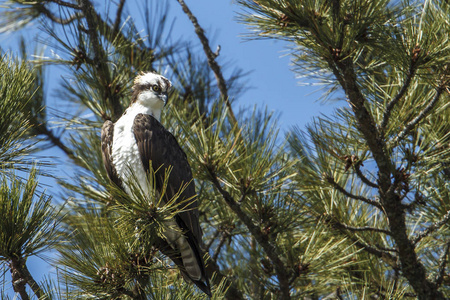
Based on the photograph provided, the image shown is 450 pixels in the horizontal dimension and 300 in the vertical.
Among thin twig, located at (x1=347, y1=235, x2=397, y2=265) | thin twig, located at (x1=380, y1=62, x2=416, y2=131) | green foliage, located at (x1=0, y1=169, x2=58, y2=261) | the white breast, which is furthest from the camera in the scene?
thin twig, located at (x1=347, y1=235, x2=397, y2=265)

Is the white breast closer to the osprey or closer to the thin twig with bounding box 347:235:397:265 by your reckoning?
the osprey

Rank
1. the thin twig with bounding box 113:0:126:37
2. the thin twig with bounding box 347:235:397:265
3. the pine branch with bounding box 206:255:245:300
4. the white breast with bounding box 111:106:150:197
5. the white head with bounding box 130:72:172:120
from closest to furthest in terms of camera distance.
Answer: the white breast with bounding box 111:106:150:197 < the thin twig with bounding box 347:235:397:265 < the white head with bounding box 130:72:172:120 < the pine branch with bounding box 206:255:245:300 < the thin twig with bounding box 113:0:126:37

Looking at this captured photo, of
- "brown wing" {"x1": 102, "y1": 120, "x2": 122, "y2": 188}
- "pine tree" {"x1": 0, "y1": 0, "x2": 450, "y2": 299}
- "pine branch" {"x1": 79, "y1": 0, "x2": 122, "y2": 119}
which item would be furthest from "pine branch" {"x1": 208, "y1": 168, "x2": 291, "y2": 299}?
"pine branch" {"x1": 79, "y1": 0, "x2": 122, "y2": 119}

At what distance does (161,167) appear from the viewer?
10.6 ft

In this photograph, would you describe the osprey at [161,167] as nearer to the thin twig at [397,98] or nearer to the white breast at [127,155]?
the white breast at [127,155]

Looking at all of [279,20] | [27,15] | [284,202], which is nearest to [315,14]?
[279,20]

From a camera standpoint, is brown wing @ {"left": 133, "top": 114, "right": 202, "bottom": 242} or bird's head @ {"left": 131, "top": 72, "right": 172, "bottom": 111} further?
bird's head @ {"left": 131, "top": 72, "right": 172, "bottom": 111}

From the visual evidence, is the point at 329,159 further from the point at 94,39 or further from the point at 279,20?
the point at 94,39

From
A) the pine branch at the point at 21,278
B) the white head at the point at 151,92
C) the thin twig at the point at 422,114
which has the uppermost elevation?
the white head at the point at 151,92

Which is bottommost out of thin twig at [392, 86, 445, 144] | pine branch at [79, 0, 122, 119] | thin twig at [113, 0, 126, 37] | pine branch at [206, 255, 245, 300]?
pine branch at [206, 255, 245, 300]

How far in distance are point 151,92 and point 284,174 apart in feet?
3.15

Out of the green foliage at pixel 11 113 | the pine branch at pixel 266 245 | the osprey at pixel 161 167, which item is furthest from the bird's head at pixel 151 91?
the green foliage at pixel 11 113

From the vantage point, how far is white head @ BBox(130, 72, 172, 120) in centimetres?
357

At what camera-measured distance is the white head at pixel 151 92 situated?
357cm
